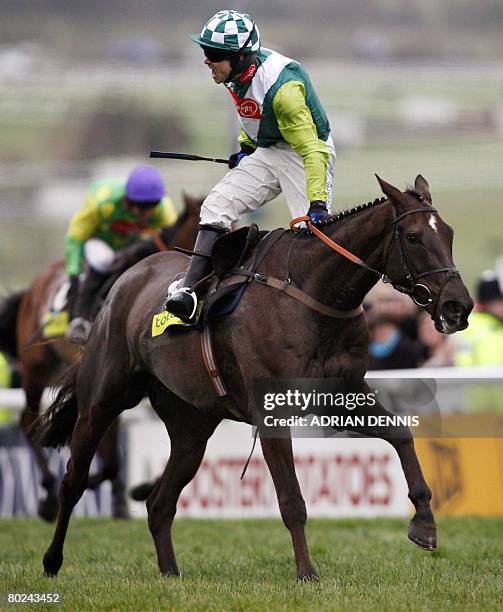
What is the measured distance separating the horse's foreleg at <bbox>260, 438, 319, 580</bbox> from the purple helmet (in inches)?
165

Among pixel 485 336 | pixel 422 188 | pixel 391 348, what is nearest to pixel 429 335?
pixel 391 348

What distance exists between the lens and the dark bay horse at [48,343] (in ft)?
32.1

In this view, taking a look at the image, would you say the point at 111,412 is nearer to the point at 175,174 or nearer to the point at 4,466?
the point at 4,466

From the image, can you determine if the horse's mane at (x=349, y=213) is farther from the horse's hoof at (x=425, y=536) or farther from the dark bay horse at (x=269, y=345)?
the horse's hoof at (x=425, y=536)

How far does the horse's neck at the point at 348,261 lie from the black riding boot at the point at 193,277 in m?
0.61

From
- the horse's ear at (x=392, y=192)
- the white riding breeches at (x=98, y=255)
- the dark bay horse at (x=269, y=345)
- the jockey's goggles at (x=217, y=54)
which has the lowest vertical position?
the dark bay horse at (x=269, y=345)

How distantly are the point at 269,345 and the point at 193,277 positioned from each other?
72 cm

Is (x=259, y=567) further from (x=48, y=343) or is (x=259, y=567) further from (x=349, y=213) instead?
(x=48, y=343)

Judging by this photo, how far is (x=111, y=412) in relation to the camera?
24.1ft

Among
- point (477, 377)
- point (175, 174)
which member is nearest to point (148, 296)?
point (477, 377)

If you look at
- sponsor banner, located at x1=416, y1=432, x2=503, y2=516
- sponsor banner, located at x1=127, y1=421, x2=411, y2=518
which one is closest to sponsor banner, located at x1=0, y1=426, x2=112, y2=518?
sponsor banner, located at x1=127, y1=421, x2=411, y2=518

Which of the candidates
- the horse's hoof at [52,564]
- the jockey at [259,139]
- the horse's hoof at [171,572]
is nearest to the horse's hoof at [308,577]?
the horse's hoof at [171,572]

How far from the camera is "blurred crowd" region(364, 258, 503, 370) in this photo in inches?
437

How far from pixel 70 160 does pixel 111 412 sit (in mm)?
13420
